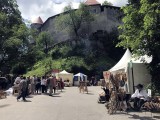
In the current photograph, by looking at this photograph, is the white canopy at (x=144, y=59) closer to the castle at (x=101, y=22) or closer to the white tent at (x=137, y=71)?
the white tent at (x=137, y=71)

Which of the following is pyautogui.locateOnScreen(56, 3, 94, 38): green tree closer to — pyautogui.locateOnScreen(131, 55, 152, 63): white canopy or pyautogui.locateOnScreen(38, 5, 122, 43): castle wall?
pyautogui.locateOnScreen(38, 5, 122, 43): castle wall

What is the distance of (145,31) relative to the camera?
18.4 m

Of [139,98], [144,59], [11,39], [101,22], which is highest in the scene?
[101,22]

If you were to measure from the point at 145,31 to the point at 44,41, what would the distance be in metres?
64.7

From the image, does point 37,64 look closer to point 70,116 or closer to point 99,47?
point 99,47

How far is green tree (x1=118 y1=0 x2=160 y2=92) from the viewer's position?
1802 cm

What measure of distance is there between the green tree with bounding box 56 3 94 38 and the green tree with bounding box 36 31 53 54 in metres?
4.09

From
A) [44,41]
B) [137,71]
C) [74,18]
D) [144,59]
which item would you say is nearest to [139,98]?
[137,71]

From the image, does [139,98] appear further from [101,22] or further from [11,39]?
[101,22]

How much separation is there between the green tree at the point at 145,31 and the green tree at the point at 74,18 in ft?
185

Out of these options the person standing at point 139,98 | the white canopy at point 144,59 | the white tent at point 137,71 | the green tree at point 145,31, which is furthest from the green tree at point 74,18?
the person standing at point 139,98

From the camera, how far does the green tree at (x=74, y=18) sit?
77.4 metres

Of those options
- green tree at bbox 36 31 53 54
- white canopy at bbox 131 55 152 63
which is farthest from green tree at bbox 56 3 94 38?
white canopy at bbox 131 55 152 63

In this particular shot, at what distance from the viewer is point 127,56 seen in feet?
87.6
